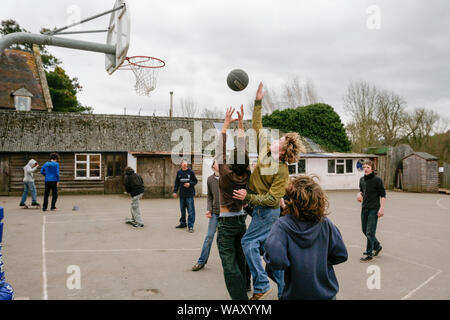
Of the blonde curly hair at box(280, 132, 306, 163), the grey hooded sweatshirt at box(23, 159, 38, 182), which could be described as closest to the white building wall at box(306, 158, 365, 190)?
the grey hooded sweatshirt at box(23, 159, 38, 182)

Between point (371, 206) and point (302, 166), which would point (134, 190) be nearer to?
point (371, 206)

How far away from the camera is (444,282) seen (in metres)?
5.61

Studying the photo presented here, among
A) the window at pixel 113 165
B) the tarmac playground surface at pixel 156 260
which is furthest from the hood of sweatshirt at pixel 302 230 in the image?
the window at pixel 113 165

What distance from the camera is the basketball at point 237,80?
5324 millimetres

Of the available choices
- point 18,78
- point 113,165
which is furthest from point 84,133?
point 18,78

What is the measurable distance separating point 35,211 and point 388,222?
1333 cm

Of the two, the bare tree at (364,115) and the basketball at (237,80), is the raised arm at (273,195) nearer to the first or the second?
the basketball at (237,80)

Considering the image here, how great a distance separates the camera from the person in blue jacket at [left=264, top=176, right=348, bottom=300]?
8.93 ft

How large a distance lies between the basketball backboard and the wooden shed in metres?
23.8

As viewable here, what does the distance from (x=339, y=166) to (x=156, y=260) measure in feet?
72.4

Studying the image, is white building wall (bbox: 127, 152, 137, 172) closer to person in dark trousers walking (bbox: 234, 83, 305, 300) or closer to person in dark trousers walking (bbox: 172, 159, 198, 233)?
person in dark trousers walking (bbox: 172, 159, 198, 233)

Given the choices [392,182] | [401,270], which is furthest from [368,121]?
[401,270]

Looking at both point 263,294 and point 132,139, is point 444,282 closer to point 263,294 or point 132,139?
point 263,294

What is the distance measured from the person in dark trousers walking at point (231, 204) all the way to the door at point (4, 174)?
20.5 m
